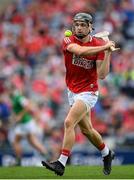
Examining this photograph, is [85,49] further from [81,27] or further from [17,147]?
[17,147]

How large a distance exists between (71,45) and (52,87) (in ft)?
34.1

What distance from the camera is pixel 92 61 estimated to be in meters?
12.0

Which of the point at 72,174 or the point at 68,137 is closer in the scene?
the point at 68,137

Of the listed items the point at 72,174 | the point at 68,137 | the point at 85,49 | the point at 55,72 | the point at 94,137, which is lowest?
the point at 55,72

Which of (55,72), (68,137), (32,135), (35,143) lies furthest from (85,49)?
(55,72)

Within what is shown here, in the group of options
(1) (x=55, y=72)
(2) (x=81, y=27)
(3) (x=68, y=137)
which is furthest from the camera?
(1) (x=55, y=72)

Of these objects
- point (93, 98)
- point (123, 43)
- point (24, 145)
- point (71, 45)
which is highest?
point (71, 45)

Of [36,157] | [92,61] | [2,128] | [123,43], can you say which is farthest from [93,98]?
[123,43]

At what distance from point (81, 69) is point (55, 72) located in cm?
1058

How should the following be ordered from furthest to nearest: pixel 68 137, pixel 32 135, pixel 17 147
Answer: pixel 32 135
pixel 17 147
pixel 68 137

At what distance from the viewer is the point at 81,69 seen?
12039 millimetres

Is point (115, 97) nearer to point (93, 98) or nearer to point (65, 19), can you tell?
point (65, 19)

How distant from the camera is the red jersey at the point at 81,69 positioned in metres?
12.0

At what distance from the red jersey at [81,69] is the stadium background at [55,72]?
22.1ft
